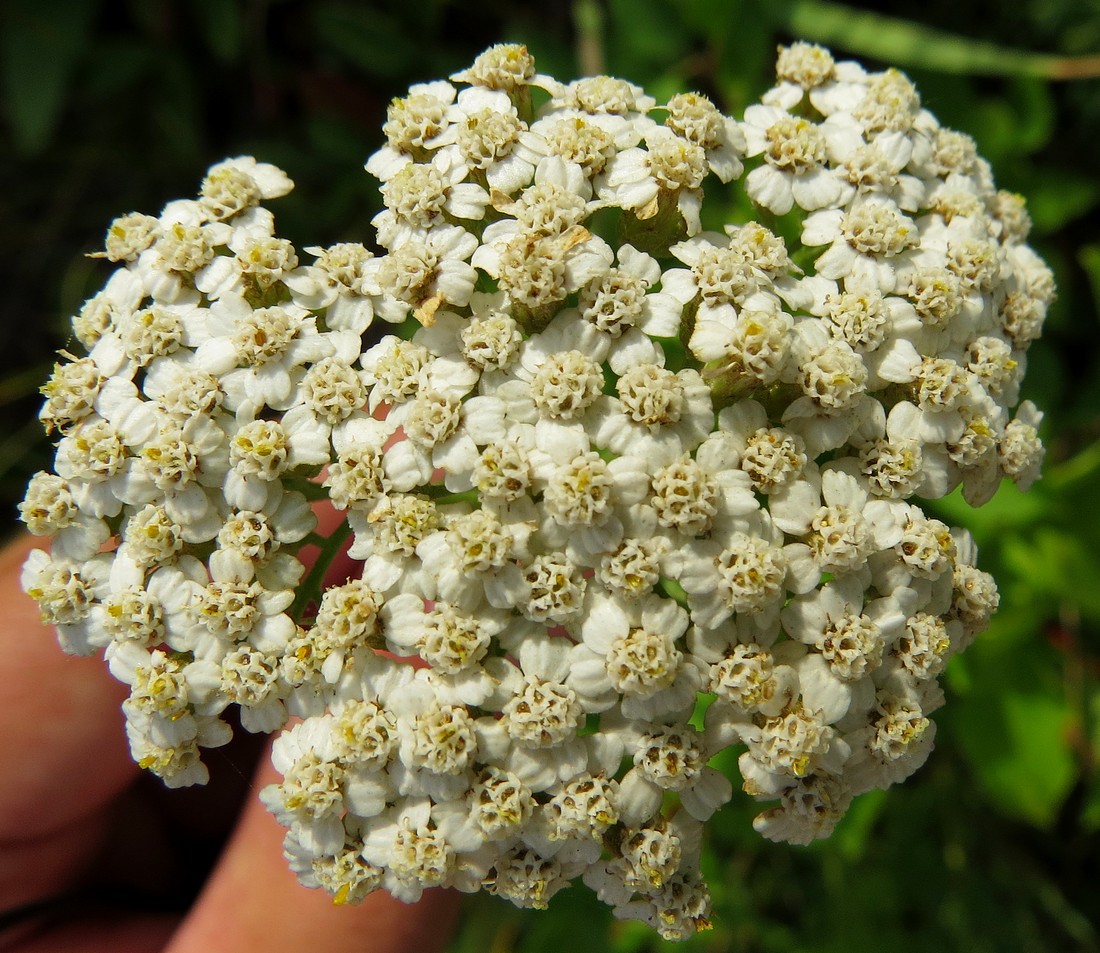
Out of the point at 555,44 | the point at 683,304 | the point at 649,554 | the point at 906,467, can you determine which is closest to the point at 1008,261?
the point at 906,467

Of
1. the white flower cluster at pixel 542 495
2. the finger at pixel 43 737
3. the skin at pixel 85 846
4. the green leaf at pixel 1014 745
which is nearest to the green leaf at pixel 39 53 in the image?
the skin at pixel 85 846

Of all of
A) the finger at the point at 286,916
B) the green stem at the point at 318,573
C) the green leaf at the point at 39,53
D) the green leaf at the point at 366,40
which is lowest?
the finger at the point at 286,916

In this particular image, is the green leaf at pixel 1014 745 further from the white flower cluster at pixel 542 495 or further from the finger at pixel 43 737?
the finger at pixel 43 737

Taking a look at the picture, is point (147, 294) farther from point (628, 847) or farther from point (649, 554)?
point (628, 847)

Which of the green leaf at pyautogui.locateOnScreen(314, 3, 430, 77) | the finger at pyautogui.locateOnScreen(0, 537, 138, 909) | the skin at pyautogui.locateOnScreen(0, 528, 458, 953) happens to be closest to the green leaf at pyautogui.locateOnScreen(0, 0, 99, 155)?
the green leaf at pyautogui.locateOnScreen(314, 3, 430, 77)

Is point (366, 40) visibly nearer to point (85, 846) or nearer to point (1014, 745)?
point (85, 846)

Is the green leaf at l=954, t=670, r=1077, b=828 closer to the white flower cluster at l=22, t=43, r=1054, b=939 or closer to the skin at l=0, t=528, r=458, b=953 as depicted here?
the white flower cluster at l=22, t=43, r=1054, b=939
